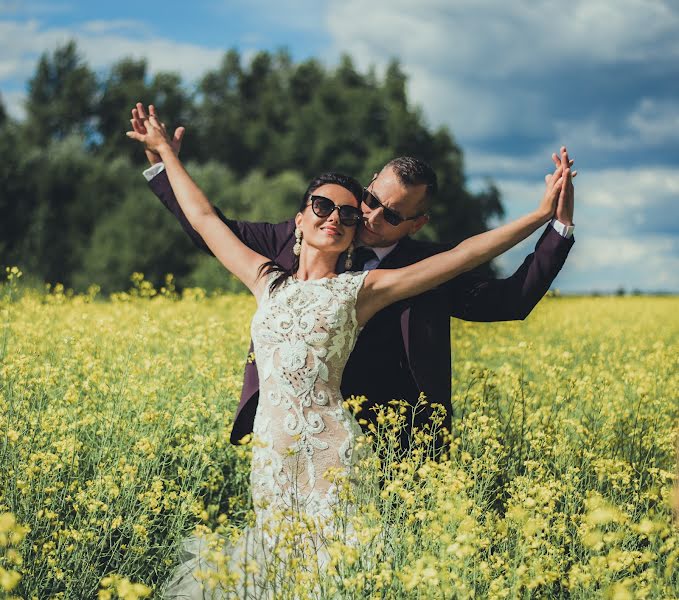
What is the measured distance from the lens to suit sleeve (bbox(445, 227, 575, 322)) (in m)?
4.05

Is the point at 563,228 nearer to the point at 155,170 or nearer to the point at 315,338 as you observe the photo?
the point at 315,338

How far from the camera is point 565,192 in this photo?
3889 mm

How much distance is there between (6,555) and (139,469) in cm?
121

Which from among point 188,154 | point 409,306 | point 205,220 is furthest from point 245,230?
point 188,154

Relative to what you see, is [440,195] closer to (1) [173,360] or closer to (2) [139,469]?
(1) [173,360]

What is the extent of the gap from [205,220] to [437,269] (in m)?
Answer: 1.22

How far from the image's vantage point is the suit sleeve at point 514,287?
13.3ft

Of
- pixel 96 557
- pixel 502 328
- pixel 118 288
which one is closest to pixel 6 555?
pixel 96 557

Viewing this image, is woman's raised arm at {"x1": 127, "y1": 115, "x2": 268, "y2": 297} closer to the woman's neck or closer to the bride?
the bride

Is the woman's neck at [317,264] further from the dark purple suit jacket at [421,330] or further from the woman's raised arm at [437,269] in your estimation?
the dark purple suit jacket at [421,330]

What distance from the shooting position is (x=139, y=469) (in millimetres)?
4379

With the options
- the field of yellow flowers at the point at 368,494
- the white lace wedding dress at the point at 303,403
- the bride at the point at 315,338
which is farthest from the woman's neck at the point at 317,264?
the field of yellow flowers at the point at 368,494

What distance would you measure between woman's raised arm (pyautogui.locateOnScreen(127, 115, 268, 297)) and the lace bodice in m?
0.30

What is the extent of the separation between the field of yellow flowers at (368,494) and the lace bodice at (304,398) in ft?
0.67
